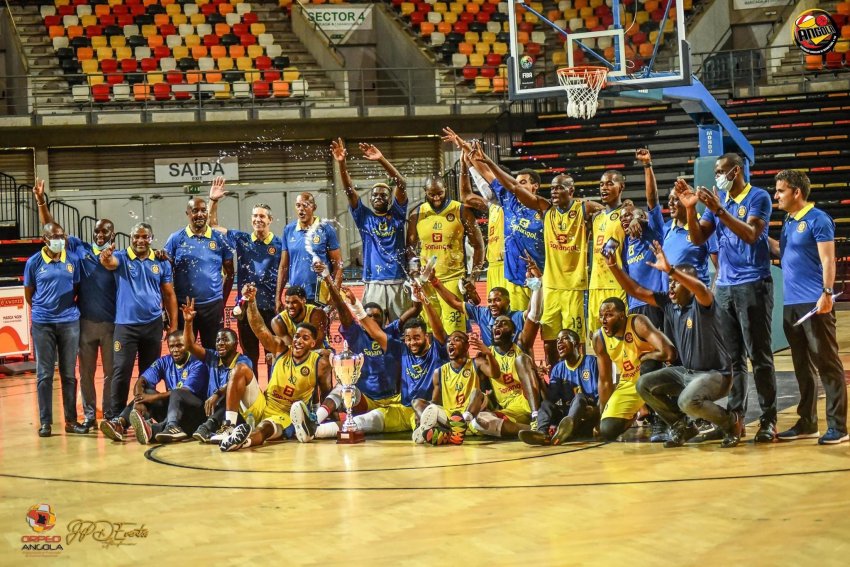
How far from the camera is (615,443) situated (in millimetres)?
7902

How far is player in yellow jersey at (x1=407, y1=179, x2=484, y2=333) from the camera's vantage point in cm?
933

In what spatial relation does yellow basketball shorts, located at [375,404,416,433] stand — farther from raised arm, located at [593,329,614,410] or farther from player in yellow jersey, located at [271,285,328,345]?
raised arm, located at [593,329,614,410]

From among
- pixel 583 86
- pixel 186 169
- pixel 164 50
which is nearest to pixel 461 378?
pixel 583 86

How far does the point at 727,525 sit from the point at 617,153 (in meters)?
15.1

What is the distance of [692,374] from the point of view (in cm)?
771

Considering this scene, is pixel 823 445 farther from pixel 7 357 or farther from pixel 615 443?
pixel 7 357

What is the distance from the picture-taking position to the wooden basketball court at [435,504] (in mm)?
5086

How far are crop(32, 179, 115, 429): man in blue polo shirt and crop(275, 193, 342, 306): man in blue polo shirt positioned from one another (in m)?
1.42

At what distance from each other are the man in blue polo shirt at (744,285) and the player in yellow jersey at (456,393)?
66.4 inches

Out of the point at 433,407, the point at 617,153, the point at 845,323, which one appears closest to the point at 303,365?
the point at 433,407

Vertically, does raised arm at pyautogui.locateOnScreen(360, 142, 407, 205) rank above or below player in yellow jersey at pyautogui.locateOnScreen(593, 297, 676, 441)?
above

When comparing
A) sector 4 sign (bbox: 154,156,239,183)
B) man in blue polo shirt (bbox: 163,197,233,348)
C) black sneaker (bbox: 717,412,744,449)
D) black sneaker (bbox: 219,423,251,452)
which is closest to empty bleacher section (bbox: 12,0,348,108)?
sector 4 sign (bbox: 154,156,239,183)

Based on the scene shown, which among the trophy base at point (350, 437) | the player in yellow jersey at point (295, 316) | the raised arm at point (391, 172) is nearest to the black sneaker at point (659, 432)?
the trophy base at point (350, 437)

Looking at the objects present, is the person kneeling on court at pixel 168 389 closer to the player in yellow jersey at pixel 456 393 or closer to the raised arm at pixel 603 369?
the player in yellow jersey at pixel 456 393
